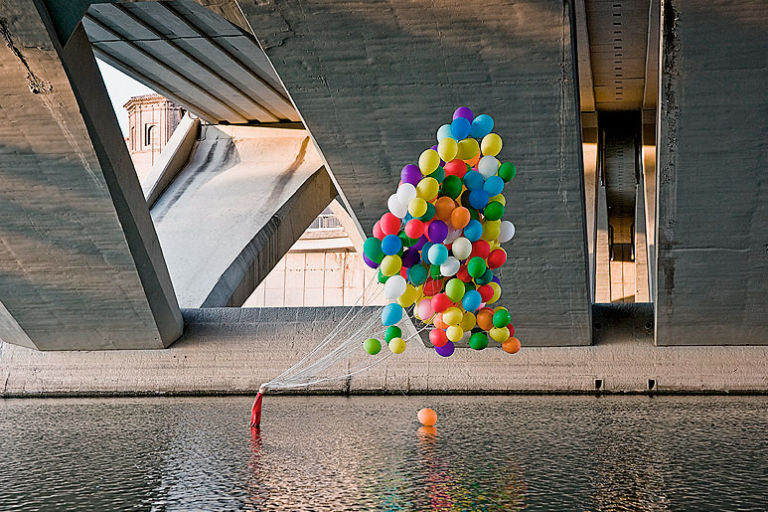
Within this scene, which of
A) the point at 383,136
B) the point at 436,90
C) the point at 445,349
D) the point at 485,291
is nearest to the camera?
the point at 485,291

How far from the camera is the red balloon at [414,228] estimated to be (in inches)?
325

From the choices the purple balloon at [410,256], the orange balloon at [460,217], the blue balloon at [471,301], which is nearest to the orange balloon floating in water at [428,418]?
the blue balloon at [471,301]

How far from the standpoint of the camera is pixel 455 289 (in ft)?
27.5

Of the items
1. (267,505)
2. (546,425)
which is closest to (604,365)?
(546,425)

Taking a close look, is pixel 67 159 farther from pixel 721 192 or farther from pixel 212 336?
pixel 721 192

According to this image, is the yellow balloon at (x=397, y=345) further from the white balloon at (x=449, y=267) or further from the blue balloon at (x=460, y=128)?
the blue balloon at (x=460, y=128)

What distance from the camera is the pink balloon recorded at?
8.66 m

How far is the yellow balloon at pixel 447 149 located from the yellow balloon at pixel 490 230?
682 millimetres

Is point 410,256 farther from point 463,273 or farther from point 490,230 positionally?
point 490,230

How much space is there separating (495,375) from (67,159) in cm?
623

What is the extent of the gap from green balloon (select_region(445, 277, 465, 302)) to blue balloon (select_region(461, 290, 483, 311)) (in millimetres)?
105

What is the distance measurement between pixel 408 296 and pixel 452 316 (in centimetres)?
43

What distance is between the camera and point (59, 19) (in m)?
Answer: 11.0

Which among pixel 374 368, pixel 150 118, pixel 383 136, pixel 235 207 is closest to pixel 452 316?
pixel 383 136
